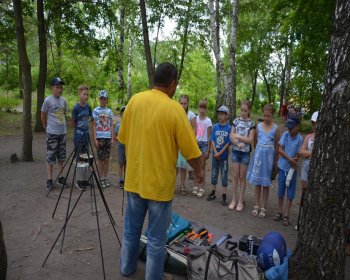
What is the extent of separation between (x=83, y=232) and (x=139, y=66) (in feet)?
121

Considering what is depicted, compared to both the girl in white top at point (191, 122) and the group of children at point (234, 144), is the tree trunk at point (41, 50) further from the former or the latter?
the girl in white top at point (191, 122)

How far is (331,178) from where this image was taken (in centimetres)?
321

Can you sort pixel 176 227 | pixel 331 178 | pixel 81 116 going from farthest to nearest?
pixel 81 116
pixel 176 227
pixel 331 178

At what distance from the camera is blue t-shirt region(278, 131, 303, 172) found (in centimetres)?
517

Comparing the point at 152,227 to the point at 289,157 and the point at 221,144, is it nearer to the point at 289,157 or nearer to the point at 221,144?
the point at 289,157

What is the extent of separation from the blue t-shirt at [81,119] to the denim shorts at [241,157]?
2.82 m

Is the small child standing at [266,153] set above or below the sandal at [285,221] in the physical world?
Result: above

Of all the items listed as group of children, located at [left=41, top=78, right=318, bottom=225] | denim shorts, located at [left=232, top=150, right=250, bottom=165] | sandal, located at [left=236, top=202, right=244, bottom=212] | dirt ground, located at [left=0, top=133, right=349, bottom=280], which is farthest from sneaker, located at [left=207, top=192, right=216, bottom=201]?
denim shorts, located at [left=232, top=150, right=250, bottom=165]

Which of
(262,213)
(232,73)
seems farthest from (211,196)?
(232,73)

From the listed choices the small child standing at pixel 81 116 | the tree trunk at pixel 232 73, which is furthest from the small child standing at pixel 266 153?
the tree trunk at pixel 232 73

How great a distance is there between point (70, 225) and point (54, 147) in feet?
6.32

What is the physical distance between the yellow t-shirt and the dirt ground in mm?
1195

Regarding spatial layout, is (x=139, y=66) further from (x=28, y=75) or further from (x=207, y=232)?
(x=207, y=232)

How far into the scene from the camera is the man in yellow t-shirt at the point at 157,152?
2.92 meters
